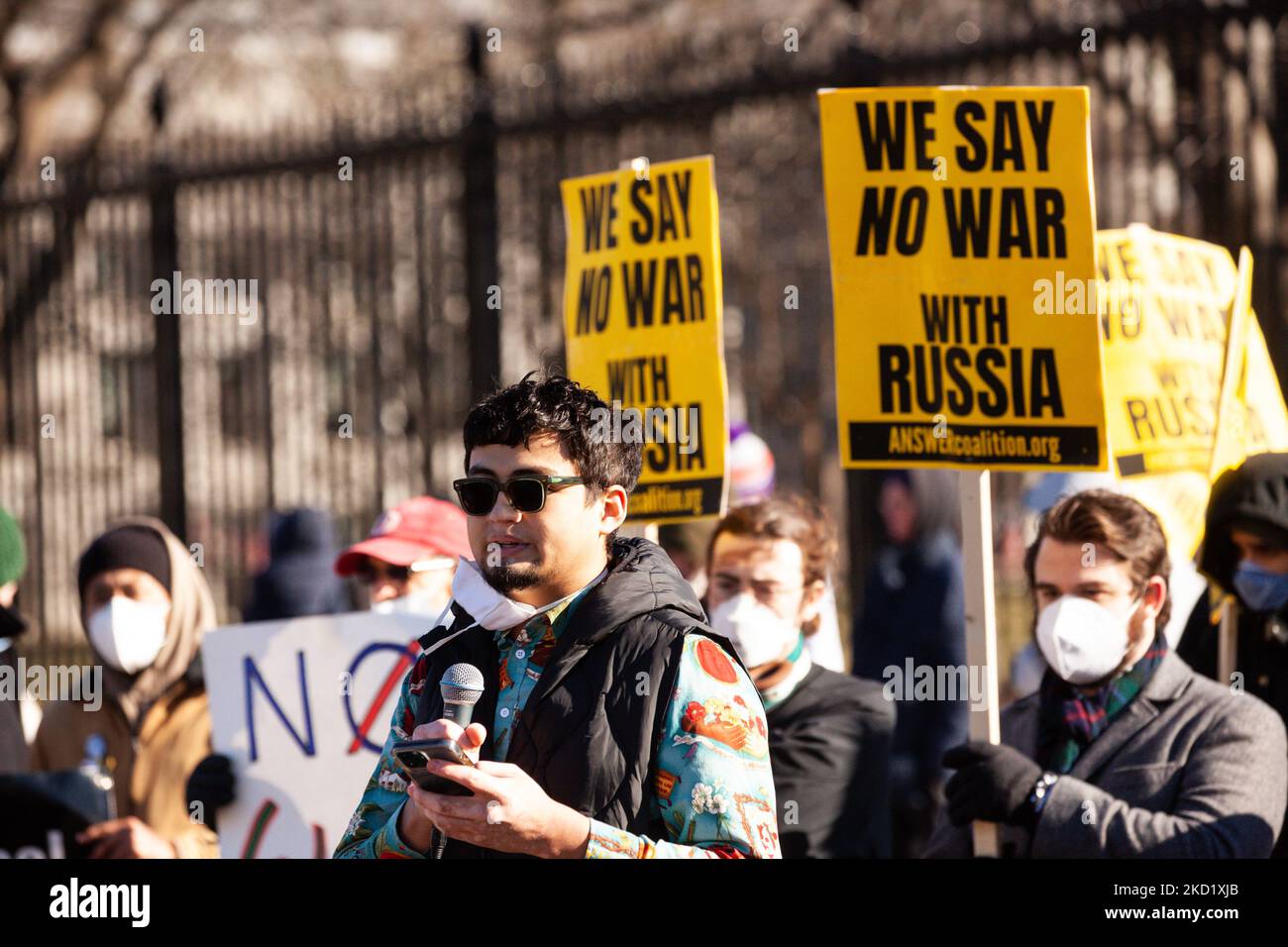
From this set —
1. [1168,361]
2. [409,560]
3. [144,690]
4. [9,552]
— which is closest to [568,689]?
[409,560]

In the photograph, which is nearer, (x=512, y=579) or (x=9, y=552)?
(x=512, y=579)

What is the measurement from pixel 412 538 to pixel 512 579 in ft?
7.66

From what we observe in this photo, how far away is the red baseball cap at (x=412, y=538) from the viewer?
5211 millimetres

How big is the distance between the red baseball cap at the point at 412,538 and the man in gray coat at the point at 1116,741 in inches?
66.7

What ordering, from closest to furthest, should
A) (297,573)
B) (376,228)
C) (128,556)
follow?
1. (128,556)
2. (297,573)
3. (376,228)

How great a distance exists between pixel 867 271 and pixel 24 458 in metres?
9.13

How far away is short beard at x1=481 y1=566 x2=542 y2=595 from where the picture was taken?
3.01 meters

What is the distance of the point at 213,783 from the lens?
478 centimetres

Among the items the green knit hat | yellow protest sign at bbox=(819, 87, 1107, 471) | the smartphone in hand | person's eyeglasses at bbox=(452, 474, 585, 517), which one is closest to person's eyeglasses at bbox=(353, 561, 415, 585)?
the green knit hat

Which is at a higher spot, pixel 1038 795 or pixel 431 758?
pixel 431 758

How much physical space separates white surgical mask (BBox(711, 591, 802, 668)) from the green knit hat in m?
2.26

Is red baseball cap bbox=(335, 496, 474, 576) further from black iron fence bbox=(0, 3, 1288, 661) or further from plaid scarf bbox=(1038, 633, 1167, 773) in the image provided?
black iron fence bbox=(0, 3, 1288, 661)

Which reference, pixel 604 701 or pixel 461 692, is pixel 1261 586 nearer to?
pixel 604 701
